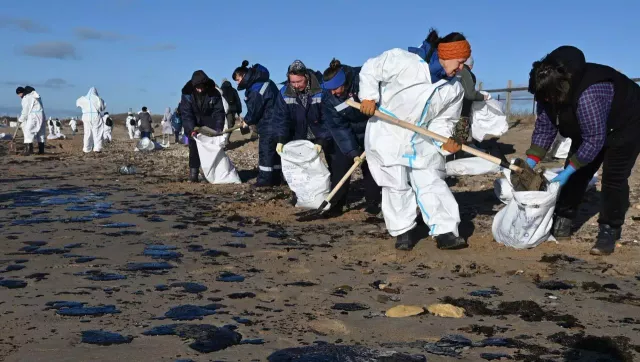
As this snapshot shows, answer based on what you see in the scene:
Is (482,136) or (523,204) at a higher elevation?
(482,136)

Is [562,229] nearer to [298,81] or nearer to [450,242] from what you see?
[450,242]

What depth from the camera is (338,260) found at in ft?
14.4

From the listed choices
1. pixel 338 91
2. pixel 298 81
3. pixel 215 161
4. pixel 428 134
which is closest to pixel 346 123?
pixel 338 91

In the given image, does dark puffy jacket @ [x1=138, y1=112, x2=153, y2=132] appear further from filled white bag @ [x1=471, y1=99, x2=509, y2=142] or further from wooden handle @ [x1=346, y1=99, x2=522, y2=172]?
wooden handle @ [x1=346, y1=99, x2=522, y2=172]

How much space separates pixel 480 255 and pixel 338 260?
947 mm

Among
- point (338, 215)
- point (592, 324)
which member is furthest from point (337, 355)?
point (338, 215)

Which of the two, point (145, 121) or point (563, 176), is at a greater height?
point (145, 121)

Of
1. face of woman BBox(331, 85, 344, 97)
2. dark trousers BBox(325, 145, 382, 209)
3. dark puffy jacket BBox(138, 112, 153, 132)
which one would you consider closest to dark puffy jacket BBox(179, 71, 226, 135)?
dark trousers BBox(325, 145, 382, 209)

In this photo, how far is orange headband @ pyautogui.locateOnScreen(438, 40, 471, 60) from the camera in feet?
14.5

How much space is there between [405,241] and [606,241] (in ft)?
4.30

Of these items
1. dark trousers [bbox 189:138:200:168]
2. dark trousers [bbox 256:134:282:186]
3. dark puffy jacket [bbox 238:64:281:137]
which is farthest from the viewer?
dark trousers [bbox 189:138:200:168]

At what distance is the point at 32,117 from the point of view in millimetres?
15203

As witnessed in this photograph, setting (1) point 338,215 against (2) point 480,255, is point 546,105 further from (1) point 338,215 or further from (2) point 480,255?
(1) point 338,215

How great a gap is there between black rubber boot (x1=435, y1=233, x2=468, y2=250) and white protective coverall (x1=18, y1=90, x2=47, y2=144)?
42.5 ft
